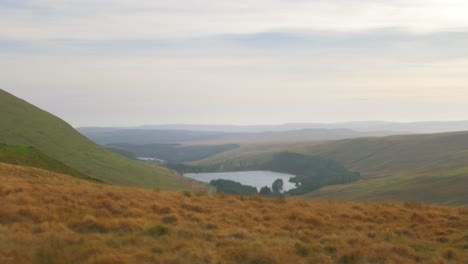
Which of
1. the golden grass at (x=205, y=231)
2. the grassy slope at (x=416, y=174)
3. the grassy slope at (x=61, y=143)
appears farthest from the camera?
the grassy slope at (x=61, y=143)

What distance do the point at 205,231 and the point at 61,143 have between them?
95.7 meters

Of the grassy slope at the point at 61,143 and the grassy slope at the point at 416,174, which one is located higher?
the grassy slope at the point at 61,143

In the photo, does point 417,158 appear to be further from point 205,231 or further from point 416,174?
point 205,231

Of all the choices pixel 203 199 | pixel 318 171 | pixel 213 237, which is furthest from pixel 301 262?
pixel 318 171

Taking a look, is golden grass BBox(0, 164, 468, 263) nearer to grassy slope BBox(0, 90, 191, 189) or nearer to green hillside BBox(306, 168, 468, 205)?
green hillside BBox(306, 168, 468, 205)

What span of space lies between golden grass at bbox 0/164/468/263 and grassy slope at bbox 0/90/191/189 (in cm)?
6664

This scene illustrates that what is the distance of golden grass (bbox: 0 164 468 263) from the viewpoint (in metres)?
12.5

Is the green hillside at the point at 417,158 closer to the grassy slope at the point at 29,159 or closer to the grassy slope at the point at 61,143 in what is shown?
the grassy slope at the point at 61,143

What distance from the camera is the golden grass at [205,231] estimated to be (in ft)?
40.9

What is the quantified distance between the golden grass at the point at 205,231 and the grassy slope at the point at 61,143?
66.6 meters

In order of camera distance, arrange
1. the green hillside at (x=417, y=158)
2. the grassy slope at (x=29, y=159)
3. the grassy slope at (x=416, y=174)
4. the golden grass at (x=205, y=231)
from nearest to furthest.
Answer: the golden grass at (x=205, y=231)
the grassy slope at (x=29, y=159)
the grassy slope at (x=416, y=174)
the green hillside at (x=417, y=158)

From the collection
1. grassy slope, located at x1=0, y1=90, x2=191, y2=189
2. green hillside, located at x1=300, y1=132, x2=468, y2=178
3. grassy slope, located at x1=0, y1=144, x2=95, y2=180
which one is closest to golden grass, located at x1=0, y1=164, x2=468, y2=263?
grassy slope, located at x1=0, y1=144, x2=95, y2=180

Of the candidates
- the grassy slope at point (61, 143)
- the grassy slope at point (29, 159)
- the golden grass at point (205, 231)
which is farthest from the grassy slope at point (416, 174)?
the grassy slope at point (29, 159)

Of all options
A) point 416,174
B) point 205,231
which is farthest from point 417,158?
point 205,231
